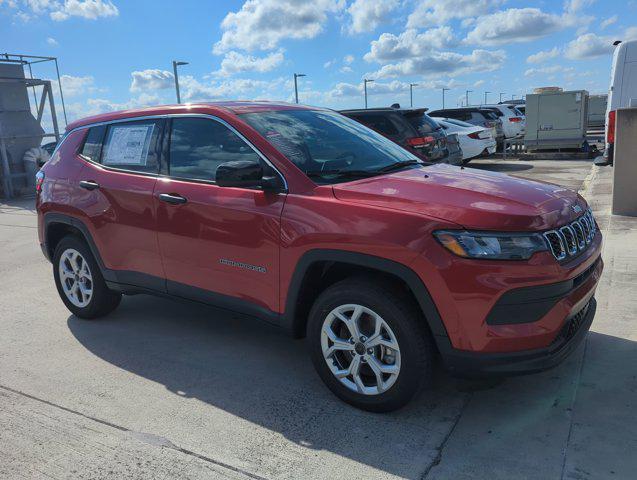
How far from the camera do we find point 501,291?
272 centimetres

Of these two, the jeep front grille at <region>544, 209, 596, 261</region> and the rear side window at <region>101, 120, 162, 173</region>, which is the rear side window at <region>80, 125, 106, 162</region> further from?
the jeep front grille at <region>544, 209, 596, 261</region>

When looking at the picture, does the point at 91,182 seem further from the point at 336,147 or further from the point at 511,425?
the point at 511,425

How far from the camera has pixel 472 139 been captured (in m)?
15.1

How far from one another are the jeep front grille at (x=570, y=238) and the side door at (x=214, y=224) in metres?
1.49

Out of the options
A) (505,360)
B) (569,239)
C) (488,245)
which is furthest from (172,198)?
(569,239)

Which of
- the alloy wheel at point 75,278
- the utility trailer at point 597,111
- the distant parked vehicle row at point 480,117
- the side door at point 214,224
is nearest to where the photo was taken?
the side door at point 214,224

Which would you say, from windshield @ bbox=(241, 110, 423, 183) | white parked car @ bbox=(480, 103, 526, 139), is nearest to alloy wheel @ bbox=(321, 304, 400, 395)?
windshield @ bbox=(241, 110, 423, 183)

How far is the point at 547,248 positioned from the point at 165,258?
2.52 metres

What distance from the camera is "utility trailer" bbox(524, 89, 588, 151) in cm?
1633

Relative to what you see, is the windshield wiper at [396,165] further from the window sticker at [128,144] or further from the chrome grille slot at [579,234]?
the window sticker at [128,144]

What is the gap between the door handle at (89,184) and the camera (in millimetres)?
4449

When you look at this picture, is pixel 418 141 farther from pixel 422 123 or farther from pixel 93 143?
pixel 93 143

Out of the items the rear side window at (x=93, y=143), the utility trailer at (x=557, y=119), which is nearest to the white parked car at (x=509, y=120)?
the utility trailer at (x=557, y=119)

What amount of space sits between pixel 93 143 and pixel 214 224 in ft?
5.72
